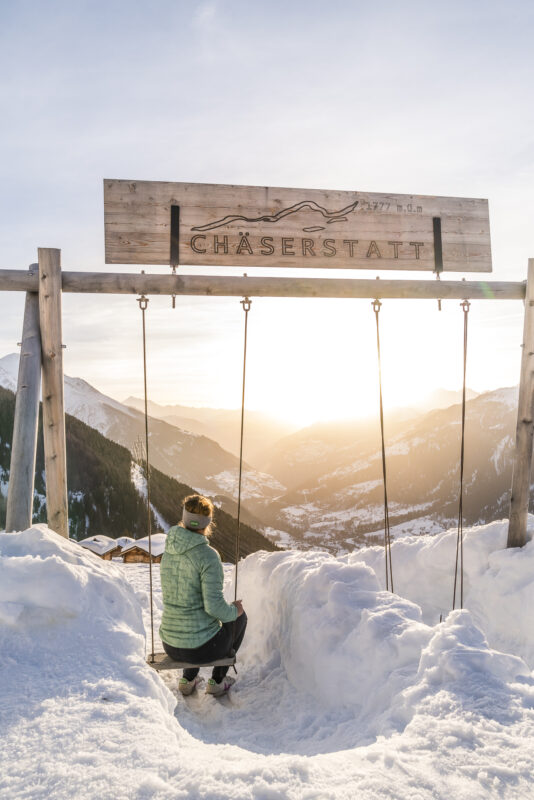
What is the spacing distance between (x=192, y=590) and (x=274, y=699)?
3.68 ft

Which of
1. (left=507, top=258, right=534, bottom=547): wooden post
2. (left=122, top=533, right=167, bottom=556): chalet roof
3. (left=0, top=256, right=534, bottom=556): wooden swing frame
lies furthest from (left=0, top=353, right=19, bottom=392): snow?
(left=507, top=258, right=534, bottom=547): wooden post

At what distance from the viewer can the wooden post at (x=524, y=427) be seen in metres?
6.48

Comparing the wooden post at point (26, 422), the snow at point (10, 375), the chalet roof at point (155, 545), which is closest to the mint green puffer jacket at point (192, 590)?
the wooden post at point (26, 422)

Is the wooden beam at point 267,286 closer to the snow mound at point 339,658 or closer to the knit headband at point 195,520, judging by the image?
the knit headband at point 195,520

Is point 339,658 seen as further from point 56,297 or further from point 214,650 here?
point 56,297

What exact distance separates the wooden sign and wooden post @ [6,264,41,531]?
40.9 inches

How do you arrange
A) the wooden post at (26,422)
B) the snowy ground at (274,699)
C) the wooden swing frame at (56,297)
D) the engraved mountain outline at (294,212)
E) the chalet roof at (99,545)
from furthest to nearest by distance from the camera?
the chalet roof at (99,545), the engraved mountain outline at (294,212), the wooden swing frame at (56,297), the wooden post at (26,422), the snowy ground at (274,699)

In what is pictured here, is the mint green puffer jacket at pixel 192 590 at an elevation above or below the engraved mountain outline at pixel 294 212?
below

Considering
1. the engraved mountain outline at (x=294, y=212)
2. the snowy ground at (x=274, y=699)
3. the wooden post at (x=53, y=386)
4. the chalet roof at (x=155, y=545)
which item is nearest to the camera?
the snowy ground at (x=274, y=699)

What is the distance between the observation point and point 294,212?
20.3ft

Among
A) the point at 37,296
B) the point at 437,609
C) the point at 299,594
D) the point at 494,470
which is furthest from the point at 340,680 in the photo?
the point at 494,470

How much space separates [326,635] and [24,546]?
230 cm

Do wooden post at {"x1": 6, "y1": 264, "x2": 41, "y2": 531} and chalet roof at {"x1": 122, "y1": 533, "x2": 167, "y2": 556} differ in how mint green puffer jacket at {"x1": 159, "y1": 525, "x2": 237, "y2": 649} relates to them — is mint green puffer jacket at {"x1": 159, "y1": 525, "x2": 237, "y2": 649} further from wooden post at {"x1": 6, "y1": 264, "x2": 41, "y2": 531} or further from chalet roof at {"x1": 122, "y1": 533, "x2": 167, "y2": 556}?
chalet roof at {"x1": 122, "y1": 533, "x2": 167, "y2": 556}

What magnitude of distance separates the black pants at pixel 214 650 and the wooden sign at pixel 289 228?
3.51 m
